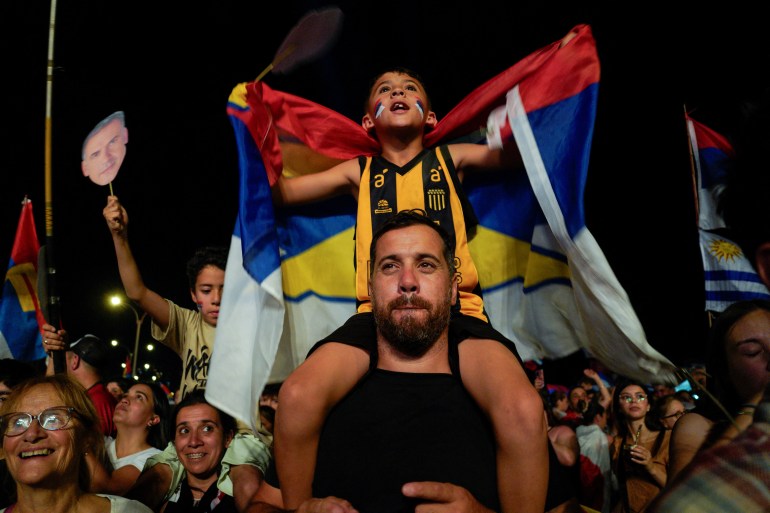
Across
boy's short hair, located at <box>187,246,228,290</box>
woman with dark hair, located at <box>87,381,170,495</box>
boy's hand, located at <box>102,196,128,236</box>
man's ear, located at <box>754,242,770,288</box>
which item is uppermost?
boy's hand, located at <box>102,196,128,236</box>

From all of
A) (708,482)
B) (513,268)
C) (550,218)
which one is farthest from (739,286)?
(708,482)

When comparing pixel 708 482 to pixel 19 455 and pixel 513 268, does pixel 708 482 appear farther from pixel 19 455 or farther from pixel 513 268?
pixel 19 455

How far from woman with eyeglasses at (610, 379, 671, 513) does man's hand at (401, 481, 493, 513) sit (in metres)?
1.48

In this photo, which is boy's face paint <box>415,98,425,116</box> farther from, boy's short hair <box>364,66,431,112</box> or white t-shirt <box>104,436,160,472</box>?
white t-shirt <box>104,436,160,472</box>

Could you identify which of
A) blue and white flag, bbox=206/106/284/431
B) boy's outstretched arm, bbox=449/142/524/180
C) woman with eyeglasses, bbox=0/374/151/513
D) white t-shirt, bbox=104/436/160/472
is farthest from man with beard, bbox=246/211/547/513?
white t-shirt, bbox=104/436/160/472

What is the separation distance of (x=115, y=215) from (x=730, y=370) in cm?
339

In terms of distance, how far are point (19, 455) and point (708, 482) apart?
2.79m

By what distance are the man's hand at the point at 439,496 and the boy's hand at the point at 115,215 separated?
2766mm

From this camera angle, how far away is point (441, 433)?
2.24 m

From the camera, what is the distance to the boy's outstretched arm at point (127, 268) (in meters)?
3.99

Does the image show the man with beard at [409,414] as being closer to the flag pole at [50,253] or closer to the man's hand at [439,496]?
the man's hand at [439,496]

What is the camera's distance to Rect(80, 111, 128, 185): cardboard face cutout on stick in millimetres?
3818

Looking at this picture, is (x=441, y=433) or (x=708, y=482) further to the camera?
(x=441, y=433)

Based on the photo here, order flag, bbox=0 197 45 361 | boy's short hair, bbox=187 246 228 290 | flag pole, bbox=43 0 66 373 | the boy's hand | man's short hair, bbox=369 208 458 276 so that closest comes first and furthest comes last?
man's short hair, bbox=369 208 458 276 < flag pole, bbox=43 0 66 373 < the boy's hand < boy's short hair, bbox=187 246 228 290 < flag, bbox=0 197 45 361
